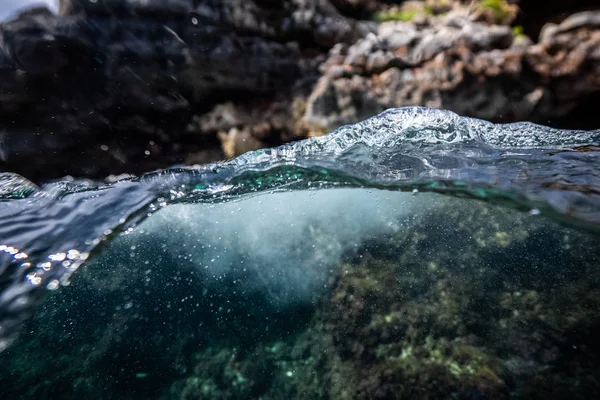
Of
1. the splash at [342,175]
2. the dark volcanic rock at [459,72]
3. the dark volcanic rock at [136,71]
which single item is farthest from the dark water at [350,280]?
the dark volcanic rock at [136,71]

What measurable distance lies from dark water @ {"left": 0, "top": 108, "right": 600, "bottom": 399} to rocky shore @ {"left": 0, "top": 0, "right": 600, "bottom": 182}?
1.30ft

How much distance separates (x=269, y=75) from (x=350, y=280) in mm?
4511

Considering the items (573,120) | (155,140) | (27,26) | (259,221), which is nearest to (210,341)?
(259,221)

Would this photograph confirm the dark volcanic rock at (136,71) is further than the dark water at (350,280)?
No

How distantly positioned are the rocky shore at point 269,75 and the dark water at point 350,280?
15.6 inches

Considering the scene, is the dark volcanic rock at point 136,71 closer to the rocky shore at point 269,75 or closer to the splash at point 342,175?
the rocky shore at point 269,75

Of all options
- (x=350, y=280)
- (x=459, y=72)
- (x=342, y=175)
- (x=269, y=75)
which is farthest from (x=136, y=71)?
(x=350, y=280)

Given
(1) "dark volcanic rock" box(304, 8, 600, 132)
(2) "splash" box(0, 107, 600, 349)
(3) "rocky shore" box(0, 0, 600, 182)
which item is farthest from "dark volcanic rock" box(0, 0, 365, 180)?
(2) "splash" box(0, 107, 600, 349)

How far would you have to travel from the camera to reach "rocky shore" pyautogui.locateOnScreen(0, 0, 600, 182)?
3357 millimetres

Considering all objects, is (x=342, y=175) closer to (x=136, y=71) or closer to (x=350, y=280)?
(x=350, y=280)

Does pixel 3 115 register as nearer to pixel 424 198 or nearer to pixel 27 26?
pixel 27 26

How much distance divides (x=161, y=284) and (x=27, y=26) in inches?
349

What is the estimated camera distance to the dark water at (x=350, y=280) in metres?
4.21

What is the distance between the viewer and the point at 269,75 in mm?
3805
